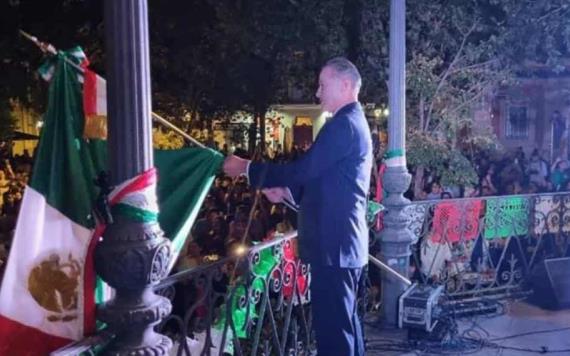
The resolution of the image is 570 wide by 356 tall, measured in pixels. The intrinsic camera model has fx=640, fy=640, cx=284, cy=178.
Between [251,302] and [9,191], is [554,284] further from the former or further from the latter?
[9,191]

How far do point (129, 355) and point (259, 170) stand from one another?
1361mm

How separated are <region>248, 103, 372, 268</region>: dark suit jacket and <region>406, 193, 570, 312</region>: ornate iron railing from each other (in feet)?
12.7

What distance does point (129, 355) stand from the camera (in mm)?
2719

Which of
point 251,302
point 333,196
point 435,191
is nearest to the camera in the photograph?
point 333,196

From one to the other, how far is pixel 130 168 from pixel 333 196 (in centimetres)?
135

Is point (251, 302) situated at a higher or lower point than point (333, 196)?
lower

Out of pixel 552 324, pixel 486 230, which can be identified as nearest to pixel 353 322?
pixel 552 324

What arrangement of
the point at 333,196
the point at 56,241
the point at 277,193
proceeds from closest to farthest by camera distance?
1. the point at 56,241
2. the point at 333,196
3. the point at 277,193

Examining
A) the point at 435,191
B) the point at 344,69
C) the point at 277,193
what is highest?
the point at 344,69

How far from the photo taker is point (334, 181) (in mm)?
3709

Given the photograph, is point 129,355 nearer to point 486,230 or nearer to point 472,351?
point 472,351

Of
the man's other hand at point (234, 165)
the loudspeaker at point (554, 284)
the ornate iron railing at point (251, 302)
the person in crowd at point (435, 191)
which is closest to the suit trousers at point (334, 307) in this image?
the ornate iron railing at point (251, 302)

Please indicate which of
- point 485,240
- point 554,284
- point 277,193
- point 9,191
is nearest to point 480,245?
point 485,240

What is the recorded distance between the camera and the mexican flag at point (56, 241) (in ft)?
9.88
